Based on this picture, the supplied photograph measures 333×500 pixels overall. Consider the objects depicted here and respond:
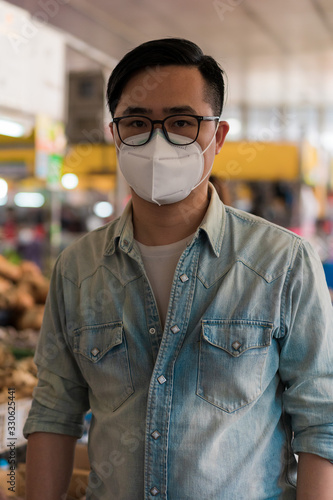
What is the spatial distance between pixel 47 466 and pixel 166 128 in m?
0.92

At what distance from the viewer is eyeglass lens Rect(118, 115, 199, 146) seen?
1356 millimetres

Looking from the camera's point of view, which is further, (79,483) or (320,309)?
(79,483)

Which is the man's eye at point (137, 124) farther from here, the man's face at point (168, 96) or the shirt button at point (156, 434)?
the shirt button at point (156, 434)

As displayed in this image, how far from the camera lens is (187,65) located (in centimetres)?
137

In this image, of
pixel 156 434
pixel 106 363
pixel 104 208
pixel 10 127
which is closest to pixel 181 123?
pixel 106 363

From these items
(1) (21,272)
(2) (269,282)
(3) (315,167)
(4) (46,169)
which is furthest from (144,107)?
(3) (315,167)

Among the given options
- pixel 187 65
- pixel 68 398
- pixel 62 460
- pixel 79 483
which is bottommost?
pixel 79 483

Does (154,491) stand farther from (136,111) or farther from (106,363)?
(136,111)

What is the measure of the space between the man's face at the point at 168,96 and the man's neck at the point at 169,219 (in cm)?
11

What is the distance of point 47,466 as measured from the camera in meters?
1.48

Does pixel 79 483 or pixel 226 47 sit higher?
pixel 226 47

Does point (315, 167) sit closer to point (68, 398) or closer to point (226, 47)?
point (226, 47)

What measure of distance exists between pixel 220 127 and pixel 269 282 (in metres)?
0.44

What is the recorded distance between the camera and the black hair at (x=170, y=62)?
136cm
